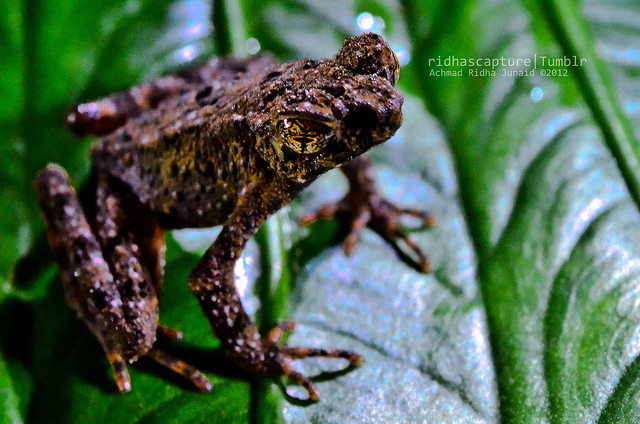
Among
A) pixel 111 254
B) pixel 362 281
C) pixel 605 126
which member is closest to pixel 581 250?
pixel 605 126

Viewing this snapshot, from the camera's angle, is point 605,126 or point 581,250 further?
point 605,126

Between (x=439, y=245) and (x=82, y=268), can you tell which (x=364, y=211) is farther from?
(x=82, y=268)

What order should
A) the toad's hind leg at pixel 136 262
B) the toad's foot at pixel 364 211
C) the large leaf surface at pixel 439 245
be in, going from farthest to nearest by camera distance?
1. the toad's foot at pixel 364 211
2. the toad's hind leg at pixel 136 262
3. the large leaf surface at pixel 439 245

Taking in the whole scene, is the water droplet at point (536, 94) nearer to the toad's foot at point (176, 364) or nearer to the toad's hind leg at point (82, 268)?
the toad's foot at point (176, 364)

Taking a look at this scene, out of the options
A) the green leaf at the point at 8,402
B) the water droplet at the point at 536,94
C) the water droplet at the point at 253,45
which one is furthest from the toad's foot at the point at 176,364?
the water droplet at the point at 536,94

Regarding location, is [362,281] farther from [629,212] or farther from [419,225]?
[629,212]

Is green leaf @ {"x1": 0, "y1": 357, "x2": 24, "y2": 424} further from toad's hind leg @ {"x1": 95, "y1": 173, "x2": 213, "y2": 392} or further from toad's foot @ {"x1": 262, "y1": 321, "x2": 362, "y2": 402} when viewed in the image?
toad's foot @ {"x1": 262, "y1": 321, "x2": 362, "y2": 402}
